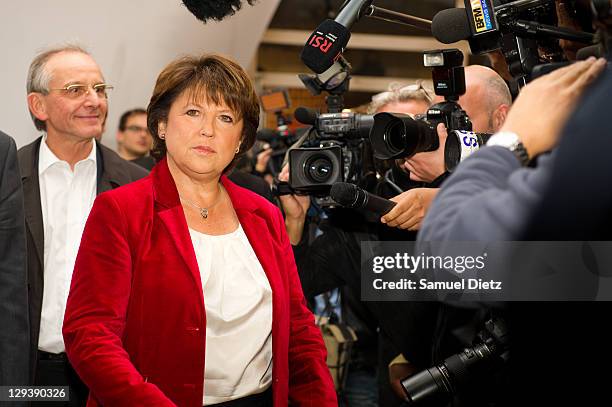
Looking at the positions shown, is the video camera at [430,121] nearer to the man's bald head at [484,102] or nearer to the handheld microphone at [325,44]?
the handheld microphone at [325,44]

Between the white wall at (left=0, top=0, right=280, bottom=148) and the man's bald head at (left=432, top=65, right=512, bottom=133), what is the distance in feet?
5.49

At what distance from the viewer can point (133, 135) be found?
15.4 ft

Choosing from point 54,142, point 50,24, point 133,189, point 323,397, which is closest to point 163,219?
point 133,189

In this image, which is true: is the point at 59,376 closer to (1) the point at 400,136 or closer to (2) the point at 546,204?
(1) the point at 400,136

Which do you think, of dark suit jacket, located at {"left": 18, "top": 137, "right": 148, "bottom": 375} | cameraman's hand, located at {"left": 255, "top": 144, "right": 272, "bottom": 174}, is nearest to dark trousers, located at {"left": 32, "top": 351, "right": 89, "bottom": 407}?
dark suit jacket, located at {"left": 18, "top": 137, "right": 148, "bottom": 375}

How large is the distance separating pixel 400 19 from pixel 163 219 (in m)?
0.79

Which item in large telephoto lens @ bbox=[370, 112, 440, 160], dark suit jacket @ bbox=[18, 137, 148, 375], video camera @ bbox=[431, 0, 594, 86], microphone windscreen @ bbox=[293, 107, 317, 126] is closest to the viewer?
video camera @ bbox=[431, 0, 594, 86]

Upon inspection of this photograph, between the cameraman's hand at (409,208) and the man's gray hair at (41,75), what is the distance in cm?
160

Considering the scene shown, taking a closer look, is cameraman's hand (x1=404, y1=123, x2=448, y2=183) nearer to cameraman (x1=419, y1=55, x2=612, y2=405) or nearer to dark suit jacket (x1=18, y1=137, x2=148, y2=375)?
cameraman (x1=419, y1=55, x2=612, y2=405)

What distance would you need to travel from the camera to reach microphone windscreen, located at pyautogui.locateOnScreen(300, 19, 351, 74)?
1.89 meters

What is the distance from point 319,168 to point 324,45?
2.11 ft

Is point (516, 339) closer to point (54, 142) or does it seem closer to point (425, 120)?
point (425, 120)

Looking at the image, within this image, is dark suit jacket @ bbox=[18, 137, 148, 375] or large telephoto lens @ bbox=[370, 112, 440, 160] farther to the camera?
dark suit jacket @ bbox=[18, 137, 148, 375]

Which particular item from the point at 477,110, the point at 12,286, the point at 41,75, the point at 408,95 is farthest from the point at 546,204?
the point at 41,75
